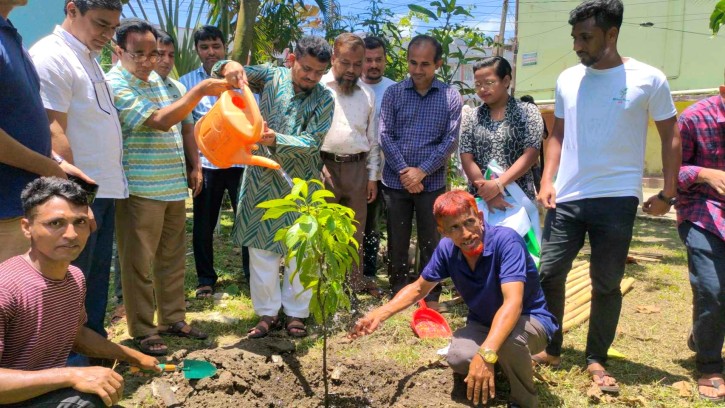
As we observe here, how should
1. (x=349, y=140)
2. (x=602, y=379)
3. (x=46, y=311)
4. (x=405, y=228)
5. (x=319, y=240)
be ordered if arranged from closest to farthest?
(x=46, y=311), (x=319, y=240), (x=602, y=379), (x=349, y=140), (x=405, y=228)

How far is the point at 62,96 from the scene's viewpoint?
121 inches

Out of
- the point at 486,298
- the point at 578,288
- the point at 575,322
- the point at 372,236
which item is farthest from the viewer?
the point at 372,236

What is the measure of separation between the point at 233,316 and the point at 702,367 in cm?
308

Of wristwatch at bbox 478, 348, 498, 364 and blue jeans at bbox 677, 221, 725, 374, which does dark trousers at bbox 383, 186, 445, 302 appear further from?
wristwatch at bbox 478, 348, 498, 364

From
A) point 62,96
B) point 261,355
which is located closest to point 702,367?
point 261,355

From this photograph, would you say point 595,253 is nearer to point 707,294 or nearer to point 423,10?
point 707,294

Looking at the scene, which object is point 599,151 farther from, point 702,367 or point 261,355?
point 261,355

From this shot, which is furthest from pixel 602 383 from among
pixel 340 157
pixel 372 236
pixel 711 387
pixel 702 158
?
pixel 372 236

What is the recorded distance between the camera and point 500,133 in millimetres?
4398

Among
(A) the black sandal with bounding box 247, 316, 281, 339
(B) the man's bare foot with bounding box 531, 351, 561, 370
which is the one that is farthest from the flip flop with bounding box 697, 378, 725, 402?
(A) the black sandal with bounding box 247, 316, 281, 339

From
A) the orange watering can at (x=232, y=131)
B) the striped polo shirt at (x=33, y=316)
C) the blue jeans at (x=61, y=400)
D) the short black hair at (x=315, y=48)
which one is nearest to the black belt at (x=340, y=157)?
the short black hair at (x=315, y=48)

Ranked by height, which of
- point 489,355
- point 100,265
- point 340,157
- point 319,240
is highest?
point 340,157

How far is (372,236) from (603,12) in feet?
9.51

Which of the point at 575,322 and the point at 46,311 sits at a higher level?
the point at 46,311
